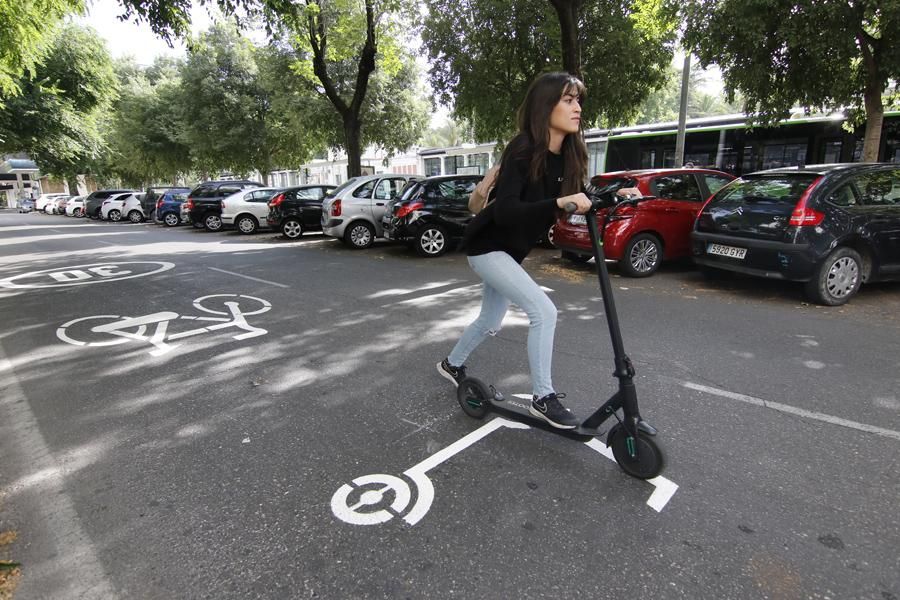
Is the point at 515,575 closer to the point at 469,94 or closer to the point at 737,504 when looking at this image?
the point at 737,504

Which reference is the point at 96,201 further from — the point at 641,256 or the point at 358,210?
the point at 641,256

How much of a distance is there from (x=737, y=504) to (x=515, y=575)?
3.87 feet

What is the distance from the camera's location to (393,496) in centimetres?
260

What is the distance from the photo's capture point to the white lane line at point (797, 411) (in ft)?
10.5

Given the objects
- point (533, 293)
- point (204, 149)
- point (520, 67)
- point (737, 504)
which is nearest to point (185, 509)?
point (533, 293)

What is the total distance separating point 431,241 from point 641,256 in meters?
4.24

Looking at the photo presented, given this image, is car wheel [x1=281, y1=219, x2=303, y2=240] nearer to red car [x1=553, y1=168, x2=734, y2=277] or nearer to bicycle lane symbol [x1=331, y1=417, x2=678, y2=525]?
red car [x1=553, y1=168, x2=734, y2=277]

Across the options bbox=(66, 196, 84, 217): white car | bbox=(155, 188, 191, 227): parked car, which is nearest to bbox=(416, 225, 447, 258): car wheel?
bbox=(155, 188, 191, 227): parked car

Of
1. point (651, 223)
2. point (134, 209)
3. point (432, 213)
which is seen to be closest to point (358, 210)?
point (432, 213)

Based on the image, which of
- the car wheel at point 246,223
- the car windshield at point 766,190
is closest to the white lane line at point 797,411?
the car windshield at point 766,190

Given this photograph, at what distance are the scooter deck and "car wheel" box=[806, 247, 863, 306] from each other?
456 centimetres

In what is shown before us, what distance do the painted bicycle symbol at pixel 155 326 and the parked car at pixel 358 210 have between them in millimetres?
5879

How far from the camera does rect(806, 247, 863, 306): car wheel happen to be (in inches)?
241

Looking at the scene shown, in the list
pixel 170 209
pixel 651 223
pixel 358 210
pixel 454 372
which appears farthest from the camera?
pixel 170 209
